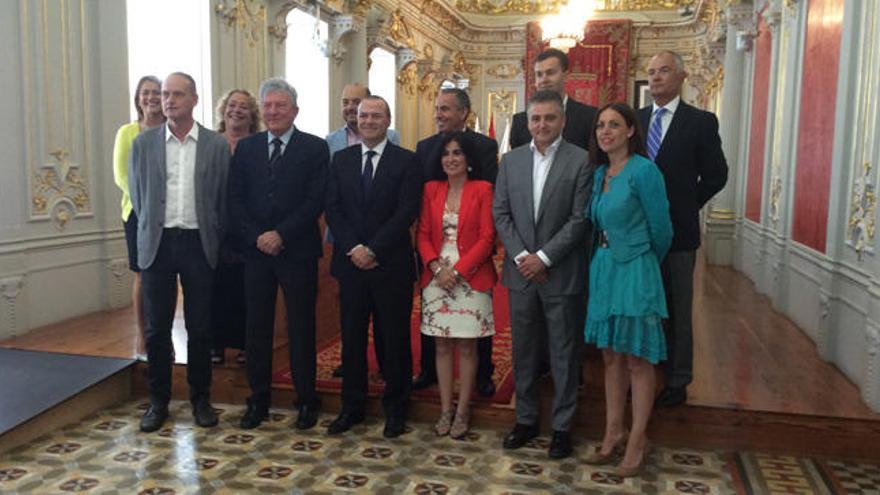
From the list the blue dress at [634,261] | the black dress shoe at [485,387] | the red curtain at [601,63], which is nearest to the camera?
the blue dress at [634,261]

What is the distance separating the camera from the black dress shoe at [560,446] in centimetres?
333

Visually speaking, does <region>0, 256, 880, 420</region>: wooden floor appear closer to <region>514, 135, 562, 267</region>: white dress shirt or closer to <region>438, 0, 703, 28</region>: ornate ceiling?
<region>514, 135, 562, 267</region>: white dress shirt

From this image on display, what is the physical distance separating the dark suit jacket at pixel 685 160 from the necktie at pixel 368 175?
1311 millimetres

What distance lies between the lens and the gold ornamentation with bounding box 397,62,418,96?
12.1m

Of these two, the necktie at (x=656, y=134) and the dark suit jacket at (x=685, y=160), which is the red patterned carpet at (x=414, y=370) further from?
the necktie at (x=656, y=134)

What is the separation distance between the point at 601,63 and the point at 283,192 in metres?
12.6

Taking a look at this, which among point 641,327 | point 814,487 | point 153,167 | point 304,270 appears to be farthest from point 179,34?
point 814,487

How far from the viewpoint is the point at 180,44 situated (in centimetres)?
675

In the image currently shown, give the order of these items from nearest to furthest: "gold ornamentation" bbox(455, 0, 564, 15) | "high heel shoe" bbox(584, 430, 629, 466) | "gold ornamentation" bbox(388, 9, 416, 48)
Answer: "high heel shoe" bbox(584, 430, 629, 466) < "gold ornamentation" bbox(388, 9, 416, 48) < "gold ornamentation" bbox(455, 0, 564, 15)

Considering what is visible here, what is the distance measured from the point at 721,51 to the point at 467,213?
864 cm

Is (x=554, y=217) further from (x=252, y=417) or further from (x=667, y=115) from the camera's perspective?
(x=252, y=417)

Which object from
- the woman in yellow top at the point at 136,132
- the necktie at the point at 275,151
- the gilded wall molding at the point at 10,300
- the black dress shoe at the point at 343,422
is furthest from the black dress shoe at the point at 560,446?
the gilded wall molding at the point at 10,300

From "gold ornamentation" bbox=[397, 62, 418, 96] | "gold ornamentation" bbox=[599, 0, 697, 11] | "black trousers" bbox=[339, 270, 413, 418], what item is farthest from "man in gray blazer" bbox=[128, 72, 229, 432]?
"gold ornamentation" bbox=[599, 0, 697, 11]

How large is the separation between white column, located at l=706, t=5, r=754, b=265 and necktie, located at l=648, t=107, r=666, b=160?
5520 mm
